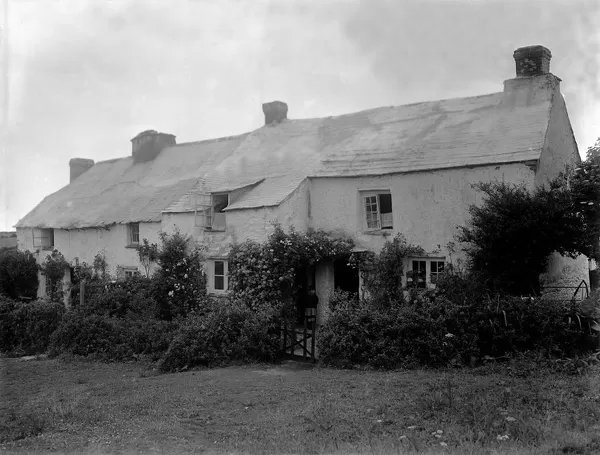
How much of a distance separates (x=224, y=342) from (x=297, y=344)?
2.23 meters

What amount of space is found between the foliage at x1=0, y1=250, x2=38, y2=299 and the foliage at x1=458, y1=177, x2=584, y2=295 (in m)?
23.1

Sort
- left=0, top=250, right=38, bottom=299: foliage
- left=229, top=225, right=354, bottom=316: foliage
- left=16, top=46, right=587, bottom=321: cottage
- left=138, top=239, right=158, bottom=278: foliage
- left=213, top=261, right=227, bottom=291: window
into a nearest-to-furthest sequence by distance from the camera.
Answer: left=16, top=46, right=587, bottom=321: cottage → left=229, top=225, right=354, bottom=316: foliage → left=213, top=261, right=227, bottom=291: window → left=138, top=239, right=158, bottom=278: foliage → left=0, top=250, right=38, bottom=299: foliage

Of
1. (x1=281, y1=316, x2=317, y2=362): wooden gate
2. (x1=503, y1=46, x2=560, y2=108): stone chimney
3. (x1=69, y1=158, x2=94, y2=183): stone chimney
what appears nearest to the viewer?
(x1=281, y1=316, x2=317, y2=362): wooden gate

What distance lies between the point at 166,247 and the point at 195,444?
1372 cm

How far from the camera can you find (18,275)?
1196 inches

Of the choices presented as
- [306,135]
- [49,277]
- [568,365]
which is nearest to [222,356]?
[568,365]

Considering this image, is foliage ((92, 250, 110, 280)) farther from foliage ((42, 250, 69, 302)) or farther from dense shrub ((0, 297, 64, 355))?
dense shrub ((0, 297, 64, 355))

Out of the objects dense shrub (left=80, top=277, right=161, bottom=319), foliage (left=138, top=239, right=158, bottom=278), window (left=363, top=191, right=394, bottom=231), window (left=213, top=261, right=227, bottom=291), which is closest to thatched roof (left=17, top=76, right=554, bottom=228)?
window (left=363, top=191, right=394, bottom=231)

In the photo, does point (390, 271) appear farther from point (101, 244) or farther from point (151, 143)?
point (151, 143)

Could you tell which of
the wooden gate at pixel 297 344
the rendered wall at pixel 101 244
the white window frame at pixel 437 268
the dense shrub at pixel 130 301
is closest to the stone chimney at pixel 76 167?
the rendered wall at pixel 101 244

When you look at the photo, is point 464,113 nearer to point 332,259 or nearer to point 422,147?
point 422,147

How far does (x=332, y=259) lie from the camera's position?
1933 centimetres

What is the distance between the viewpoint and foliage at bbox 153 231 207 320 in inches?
843

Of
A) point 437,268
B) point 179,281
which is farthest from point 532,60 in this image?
point 179,281
